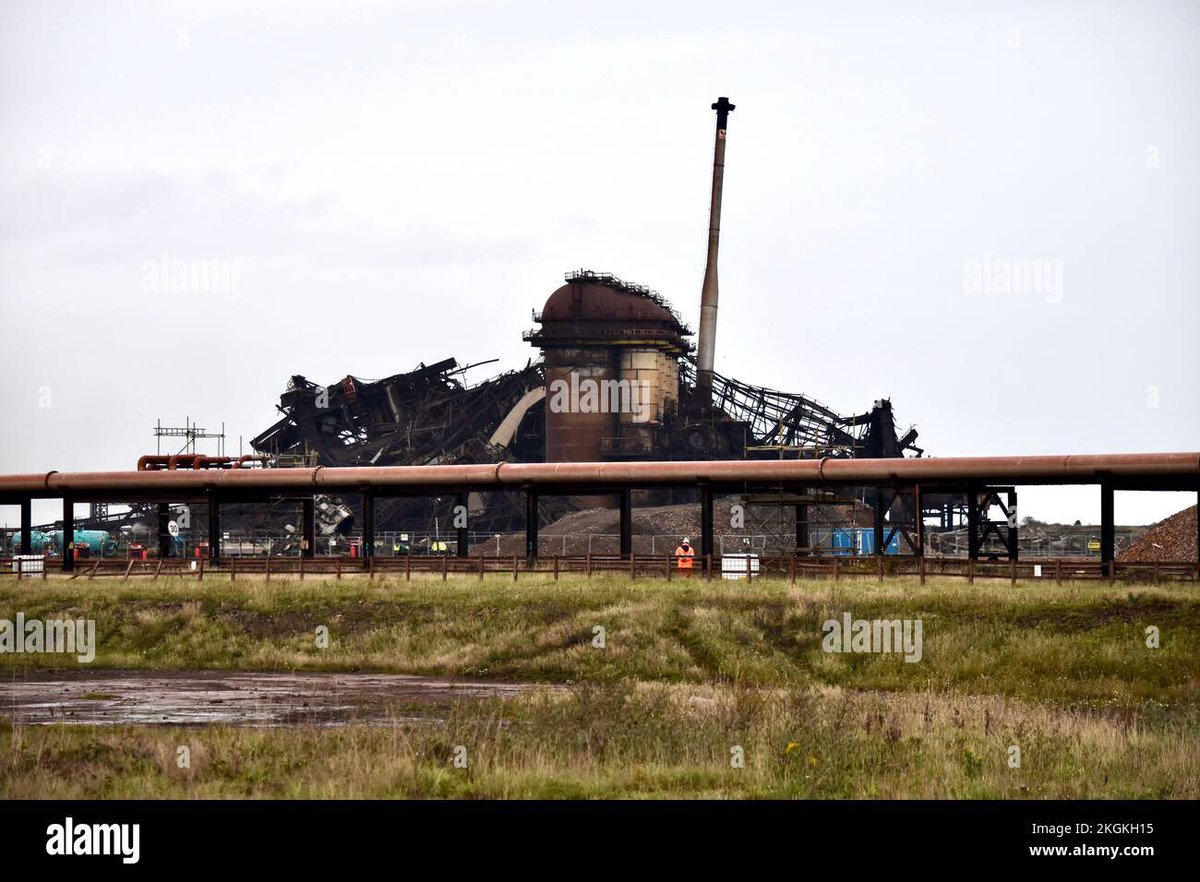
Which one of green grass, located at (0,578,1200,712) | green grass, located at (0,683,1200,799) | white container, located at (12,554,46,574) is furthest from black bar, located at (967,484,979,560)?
white container, located at (12,554,46,574)

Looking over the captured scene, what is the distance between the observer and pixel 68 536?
54.9 metres

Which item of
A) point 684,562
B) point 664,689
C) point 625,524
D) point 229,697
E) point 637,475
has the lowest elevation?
point 229,697

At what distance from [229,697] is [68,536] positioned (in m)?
29.8

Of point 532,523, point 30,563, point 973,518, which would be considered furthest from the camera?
point 30,563

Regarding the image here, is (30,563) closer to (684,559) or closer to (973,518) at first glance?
(684,559)

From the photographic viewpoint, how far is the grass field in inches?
691

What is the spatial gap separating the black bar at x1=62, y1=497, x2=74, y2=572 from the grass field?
563cm
